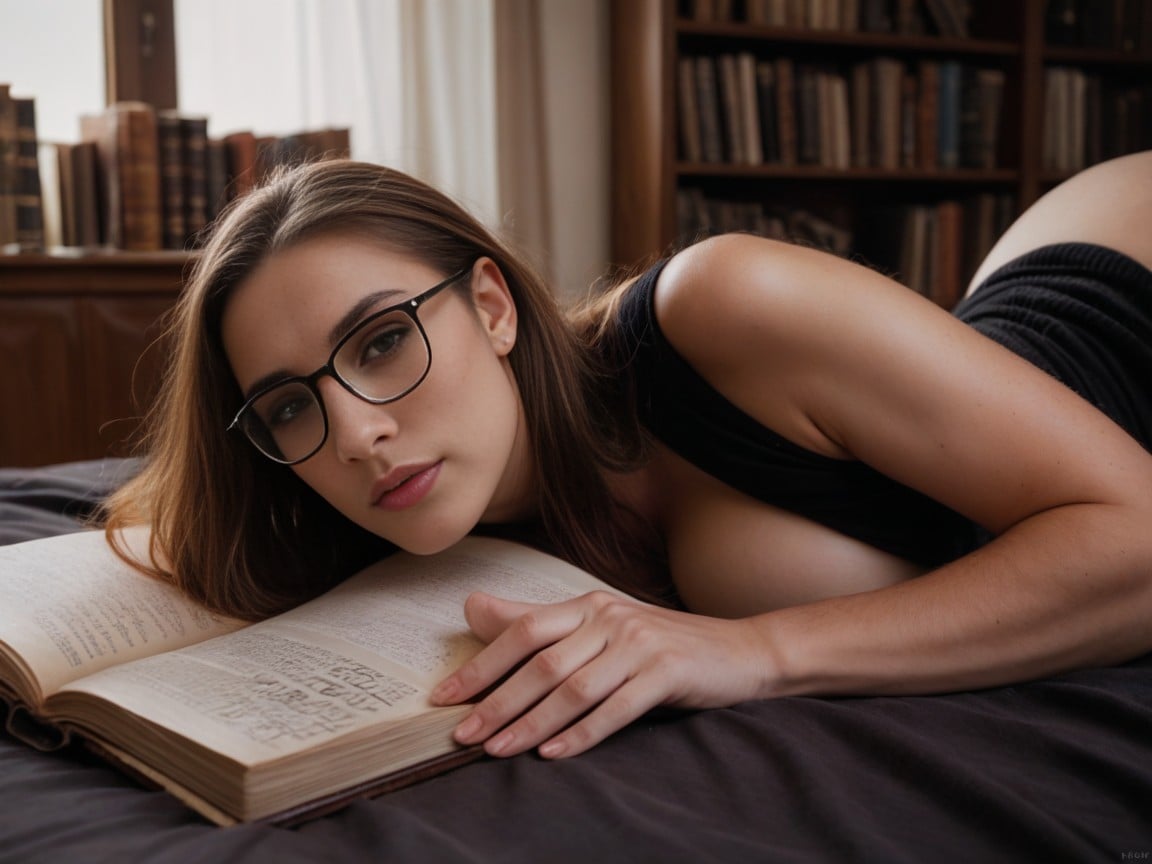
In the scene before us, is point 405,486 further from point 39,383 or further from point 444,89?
point 444,89

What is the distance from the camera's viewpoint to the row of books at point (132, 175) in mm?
2555

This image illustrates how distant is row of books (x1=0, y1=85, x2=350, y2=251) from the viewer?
255cm

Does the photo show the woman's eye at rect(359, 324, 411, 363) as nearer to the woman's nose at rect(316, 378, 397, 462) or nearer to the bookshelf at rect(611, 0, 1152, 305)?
the woman's nose at rect(316, 378, 397, 462)

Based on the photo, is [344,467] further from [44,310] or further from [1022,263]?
[44,310]

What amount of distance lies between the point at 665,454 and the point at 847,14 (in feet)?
7.96

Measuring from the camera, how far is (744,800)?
68 centimetres

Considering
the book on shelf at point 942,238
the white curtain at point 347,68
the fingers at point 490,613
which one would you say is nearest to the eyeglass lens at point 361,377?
the fingers at point 490,613

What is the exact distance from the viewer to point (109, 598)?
3.51 feet

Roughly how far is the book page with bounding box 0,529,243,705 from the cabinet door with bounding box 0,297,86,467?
1.47m

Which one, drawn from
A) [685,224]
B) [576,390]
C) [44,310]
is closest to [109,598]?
[576,390]

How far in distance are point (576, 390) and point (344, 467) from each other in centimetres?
28

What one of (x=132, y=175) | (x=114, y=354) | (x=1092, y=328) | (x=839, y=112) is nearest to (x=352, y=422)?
(x=1092, y=328)

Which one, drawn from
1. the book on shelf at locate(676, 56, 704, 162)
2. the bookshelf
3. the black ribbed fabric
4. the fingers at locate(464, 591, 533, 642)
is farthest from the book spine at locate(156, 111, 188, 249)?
the fingers at locate(464, 591, 533, 642)

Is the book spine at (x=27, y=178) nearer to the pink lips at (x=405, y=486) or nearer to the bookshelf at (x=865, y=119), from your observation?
the bookshelf at (x=865, y=119)
